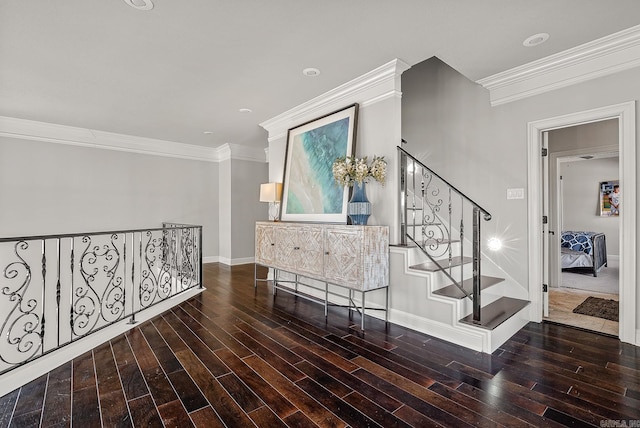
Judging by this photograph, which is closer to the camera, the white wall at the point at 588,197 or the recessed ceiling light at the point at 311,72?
the recessed ceiling light at the point at 311,72

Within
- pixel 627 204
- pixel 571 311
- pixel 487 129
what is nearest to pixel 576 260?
pixel 571 311

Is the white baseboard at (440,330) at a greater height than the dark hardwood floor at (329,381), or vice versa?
the white baseboard at (440,330)

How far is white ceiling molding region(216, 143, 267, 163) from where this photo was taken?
7.01 meters

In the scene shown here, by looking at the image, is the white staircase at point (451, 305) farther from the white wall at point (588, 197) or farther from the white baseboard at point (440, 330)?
the white wall at point (588, 197)

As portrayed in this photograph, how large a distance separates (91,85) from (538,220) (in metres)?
5.49

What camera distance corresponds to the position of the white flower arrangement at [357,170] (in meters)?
3.37

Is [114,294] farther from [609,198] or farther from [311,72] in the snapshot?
[609,198]

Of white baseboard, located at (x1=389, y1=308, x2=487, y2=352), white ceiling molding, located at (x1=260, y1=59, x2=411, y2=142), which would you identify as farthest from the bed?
white ceiling molding, located at (x1=260, y1=59, x2=411, y2=142)

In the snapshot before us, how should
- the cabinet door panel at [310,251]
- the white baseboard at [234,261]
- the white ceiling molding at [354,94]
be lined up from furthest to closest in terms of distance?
the white baseboard at [234,261] → the cabinet door panel at [310,251] → the white ceiling molding at [354,94]

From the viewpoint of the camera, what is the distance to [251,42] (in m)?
2.88

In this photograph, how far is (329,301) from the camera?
4.03 meters

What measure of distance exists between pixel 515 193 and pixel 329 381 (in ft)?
9.38

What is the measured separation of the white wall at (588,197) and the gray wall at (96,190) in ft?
30.0

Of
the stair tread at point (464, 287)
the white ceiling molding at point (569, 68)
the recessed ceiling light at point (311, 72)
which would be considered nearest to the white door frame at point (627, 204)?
the white ceiling molding at point (569, 68)
